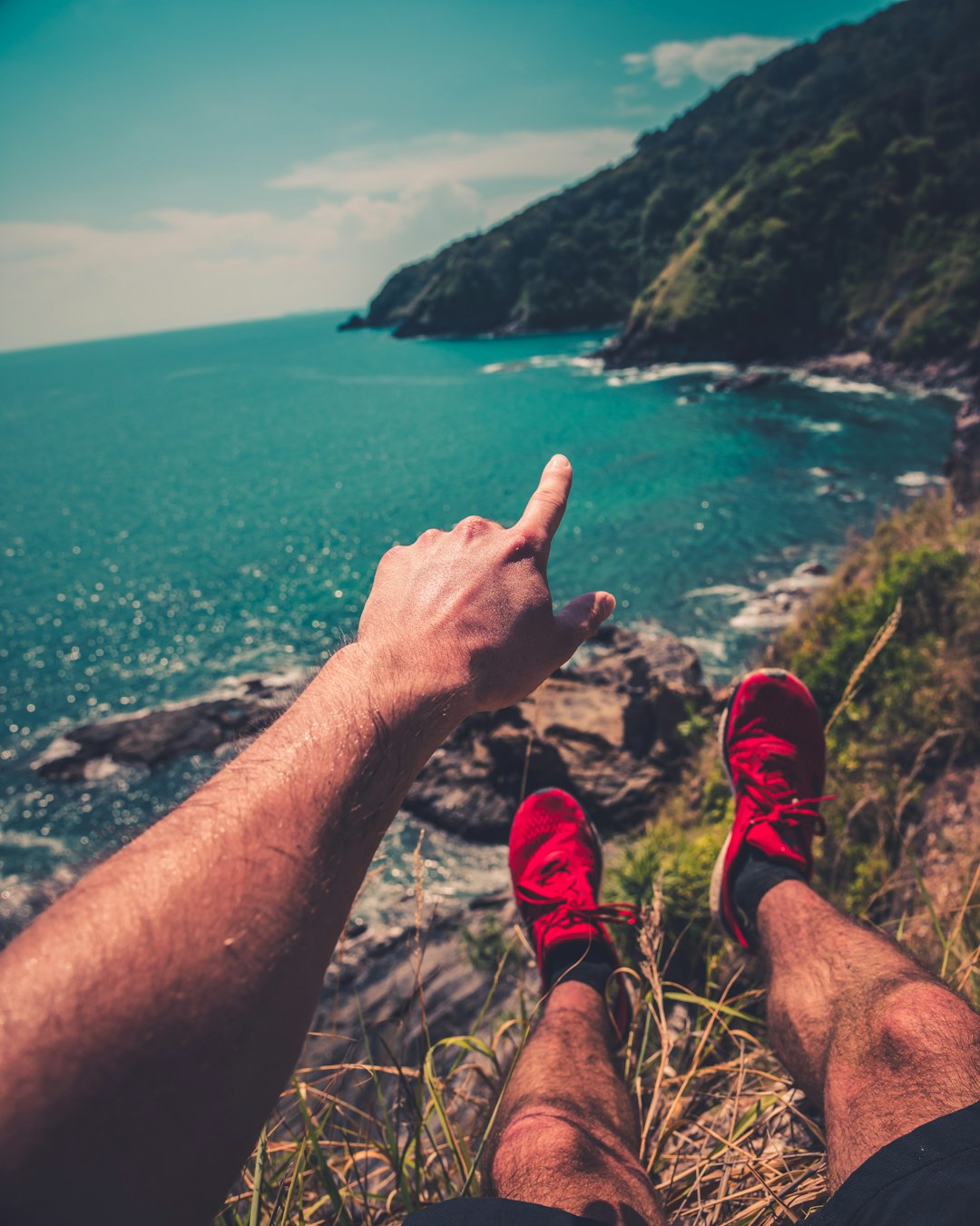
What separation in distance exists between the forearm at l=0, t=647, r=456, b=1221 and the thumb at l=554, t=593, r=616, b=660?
0.79 metres

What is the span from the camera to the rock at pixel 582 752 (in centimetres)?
912

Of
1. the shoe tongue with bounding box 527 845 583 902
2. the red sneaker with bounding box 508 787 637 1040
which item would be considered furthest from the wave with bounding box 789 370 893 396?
the shoe tongue with bounding box 527 845 583 902

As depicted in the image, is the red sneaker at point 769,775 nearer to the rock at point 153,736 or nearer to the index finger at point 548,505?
the index finger at point 548,505

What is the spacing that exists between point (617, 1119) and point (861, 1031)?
80 cm

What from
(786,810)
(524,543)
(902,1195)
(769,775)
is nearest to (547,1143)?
(902,1195)

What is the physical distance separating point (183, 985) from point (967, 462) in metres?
14.2

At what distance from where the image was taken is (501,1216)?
4.84ft

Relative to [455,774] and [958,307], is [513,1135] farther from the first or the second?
[958,307]

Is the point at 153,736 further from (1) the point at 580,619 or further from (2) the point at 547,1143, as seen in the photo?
(1) the point at 580,619

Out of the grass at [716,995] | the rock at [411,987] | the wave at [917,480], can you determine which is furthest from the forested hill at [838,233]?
the rock at [411,987]

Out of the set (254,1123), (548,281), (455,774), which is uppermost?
(548,281)

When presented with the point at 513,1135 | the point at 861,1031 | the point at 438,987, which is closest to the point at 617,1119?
the point at 513,1135

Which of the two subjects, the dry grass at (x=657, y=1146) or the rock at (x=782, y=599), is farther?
the rock at (x=782, y=599)

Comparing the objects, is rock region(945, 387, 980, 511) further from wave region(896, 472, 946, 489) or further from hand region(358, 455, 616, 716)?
hand region(358, 455, 616, 716)
